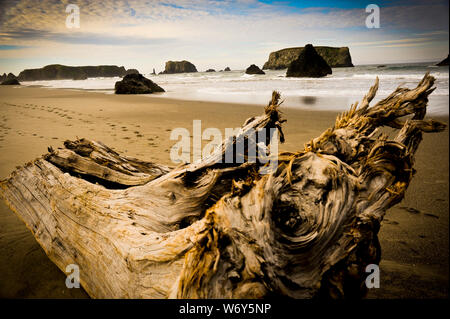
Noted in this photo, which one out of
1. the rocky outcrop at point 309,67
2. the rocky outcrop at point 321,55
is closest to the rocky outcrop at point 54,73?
the rocky outcrop at point 321,55

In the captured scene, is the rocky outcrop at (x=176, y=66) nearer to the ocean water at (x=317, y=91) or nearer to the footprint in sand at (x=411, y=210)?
the ocean water at (x=317, y=91)

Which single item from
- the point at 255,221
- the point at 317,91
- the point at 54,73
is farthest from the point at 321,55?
the point at 54,73

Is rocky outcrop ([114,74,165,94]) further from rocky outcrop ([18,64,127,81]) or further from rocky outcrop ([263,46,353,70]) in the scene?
rocky outcrop ([18,64,127,81])

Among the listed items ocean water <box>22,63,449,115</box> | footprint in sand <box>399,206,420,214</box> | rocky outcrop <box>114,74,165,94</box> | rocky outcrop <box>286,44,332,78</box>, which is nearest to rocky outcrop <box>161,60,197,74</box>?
rocky outcrop <box>286,44,332,78</box>

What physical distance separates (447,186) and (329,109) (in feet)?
21.3

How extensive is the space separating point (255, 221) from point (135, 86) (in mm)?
21444

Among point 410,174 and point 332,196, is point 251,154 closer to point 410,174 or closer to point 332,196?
point 332,196

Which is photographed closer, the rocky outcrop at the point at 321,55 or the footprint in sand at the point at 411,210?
the footprint in sand at the point at 411,210

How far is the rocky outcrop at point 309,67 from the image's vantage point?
141 feet

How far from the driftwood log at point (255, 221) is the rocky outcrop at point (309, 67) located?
1766 inches

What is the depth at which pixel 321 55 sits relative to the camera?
7944 cm

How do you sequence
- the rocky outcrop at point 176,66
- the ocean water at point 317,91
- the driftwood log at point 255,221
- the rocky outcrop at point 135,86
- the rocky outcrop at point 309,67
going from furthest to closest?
the rocky outcrop at point 176,66 → the rocky outcrop at point 309,67 → the rocky outcrop at point 135,86 → the ocean water at point 317,91 → the driftwood log at point 255,221

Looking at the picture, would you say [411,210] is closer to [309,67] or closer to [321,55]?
[309,67]

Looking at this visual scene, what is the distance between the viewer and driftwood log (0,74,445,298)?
4.92 ft
